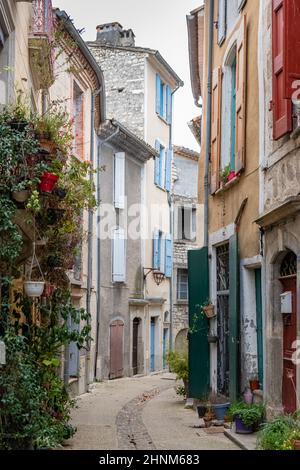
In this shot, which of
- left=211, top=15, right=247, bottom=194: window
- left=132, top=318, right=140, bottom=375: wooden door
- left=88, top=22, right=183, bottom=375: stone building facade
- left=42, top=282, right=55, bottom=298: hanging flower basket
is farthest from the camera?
left=88, top=22, right=183, bottom=375: stone building facade

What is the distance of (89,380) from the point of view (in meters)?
16.9

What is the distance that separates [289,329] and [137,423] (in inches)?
142

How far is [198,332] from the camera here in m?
12.3

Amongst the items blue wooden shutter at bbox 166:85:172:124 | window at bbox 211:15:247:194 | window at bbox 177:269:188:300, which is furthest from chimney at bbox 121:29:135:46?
window at bbox 211:15:247:194

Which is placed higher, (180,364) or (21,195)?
(21,195)

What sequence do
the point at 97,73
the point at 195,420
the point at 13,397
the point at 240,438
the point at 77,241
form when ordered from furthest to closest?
the point at 97,73, the point at 195,420, the point at 77,241, the point at 240,438, the point at 13,397

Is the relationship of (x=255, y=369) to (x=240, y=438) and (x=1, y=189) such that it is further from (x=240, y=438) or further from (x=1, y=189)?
(x=1, y=189)

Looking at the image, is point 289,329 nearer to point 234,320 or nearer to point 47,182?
point 234,320

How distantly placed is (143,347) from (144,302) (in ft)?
4.93

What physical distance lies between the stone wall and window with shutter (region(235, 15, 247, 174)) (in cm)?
1224

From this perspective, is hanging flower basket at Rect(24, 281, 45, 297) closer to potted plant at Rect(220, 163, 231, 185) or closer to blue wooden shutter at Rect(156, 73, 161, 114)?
potted plant at Rect(220, 163, 231, 185)

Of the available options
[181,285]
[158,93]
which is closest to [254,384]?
[158,93]

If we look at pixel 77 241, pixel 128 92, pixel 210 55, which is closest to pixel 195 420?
pixel 77 241

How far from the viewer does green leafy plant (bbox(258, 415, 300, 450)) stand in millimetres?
6713
